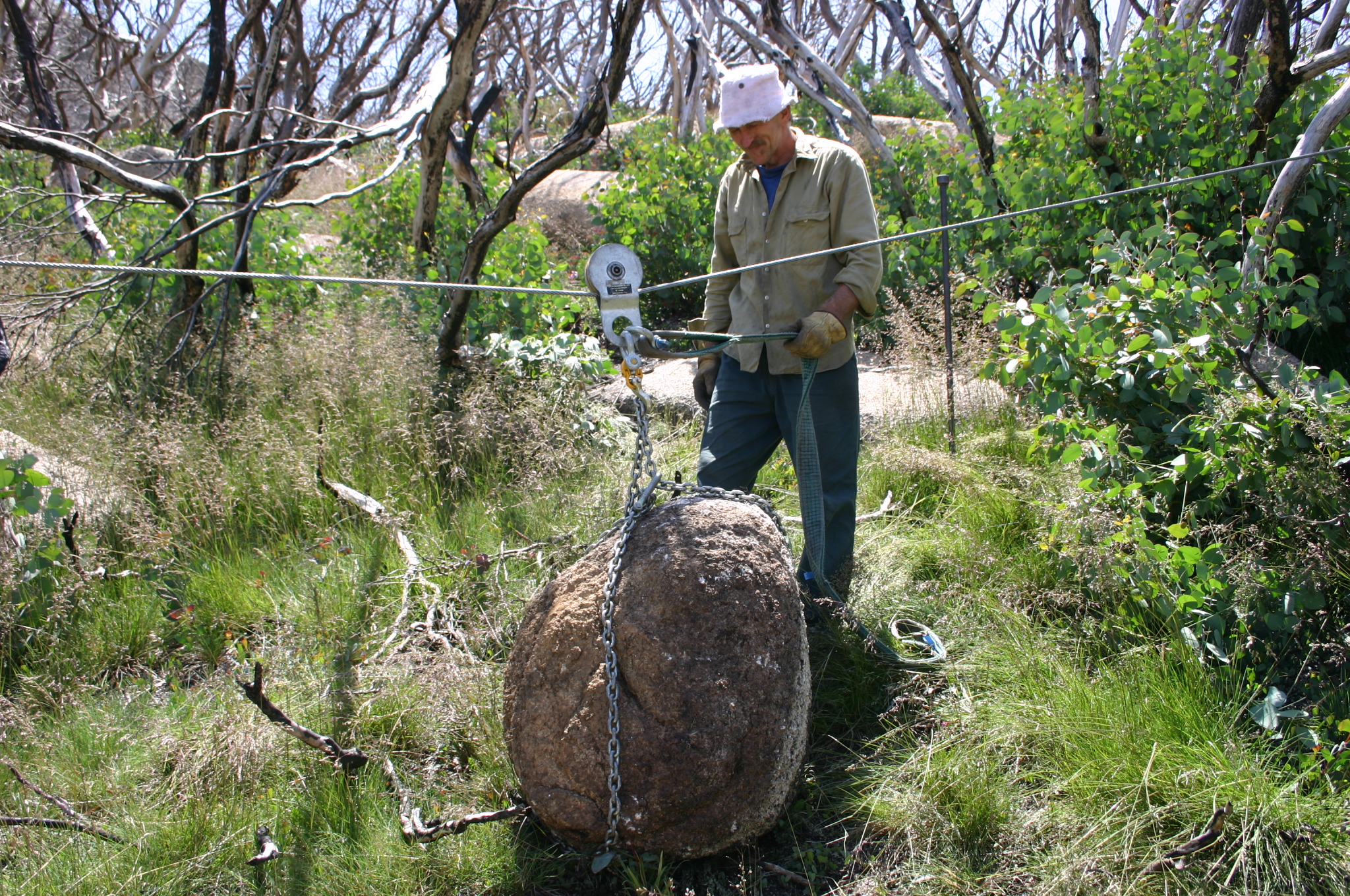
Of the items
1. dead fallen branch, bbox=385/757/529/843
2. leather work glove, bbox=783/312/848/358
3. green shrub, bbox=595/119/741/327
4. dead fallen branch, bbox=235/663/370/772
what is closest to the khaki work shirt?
leather work glove, bbox=783/312/848/358

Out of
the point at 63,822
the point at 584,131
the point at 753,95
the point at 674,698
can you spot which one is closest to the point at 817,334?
the point at 753,95

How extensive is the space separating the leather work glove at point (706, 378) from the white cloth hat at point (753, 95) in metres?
0.90

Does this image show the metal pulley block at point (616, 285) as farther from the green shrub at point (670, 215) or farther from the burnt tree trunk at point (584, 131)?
the green shrub at point (670, 215)

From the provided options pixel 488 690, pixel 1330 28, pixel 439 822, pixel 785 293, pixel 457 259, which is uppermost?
pixel 1330 28

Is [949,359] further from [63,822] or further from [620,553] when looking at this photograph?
[63,822]

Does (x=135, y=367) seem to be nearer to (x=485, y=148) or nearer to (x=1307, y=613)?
(x=485, y=148)

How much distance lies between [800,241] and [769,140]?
35 centimetres

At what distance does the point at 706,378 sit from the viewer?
3.54 m

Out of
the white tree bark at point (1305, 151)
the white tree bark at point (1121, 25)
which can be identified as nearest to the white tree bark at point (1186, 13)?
the white tree bark at point (1305, 151)

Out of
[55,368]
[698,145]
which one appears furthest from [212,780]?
[698,145]

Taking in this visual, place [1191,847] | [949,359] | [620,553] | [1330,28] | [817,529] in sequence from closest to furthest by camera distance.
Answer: [1191,847] < [620,553] < [817,529] < [1330,28] < [949,359]

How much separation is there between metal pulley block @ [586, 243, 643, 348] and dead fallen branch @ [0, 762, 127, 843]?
183 cm

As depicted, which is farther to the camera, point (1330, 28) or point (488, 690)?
point (1330, 28)

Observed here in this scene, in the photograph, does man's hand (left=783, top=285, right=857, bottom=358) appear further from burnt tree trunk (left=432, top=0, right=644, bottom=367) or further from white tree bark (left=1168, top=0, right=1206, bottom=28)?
white tree bark (left=1168, top=0, right=1206, bottom=28)
